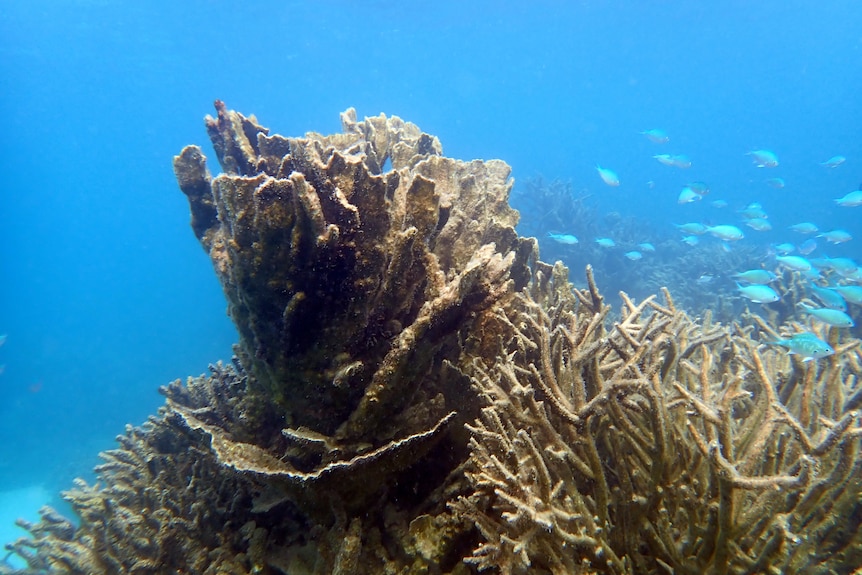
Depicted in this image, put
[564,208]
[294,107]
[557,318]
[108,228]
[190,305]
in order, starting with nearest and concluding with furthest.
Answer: [557,318] < [564,208] < [190,305] < [294,107] < [108,228]

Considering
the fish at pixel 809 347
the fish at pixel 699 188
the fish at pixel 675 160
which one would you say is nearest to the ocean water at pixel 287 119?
the fish at pixel 675 160

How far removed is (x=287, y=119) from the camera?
287ft

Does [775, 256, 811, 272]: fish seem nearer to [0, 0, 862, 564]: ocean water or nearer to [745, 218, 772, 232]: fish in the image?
[745, 218, 772, 232]: fish

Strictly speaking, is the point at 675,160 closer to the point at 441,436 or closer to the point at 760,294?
the point at 760,294

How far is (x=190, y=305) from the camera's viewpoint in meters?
47.4

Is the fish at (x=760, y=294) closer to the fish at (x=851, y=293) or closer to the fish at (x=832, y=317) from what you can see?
the fish at (x=851, y=293)

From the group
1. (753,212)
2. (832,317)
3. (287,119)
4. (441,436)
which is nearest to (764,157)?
(753,212)

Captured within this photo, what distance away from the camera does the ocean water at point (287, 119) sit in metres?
31.2

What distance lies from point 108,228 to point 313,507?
12988cm

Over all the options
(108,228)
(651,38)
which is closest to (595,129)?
(651,38)

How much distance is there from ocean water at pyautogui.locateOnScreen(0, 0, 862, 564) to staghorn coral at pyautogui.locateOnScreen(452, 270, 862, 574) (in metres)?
15.6

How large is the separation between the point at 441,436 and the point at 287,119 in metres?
96.7

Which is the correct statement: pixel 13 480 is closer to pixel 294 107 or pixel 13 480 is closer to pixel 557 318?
pixel 557 318

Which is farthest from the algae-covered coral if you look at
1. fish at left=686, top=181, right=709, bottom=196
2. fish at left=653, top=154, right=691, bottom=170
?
fish at left=653, top=154, right=691, bottom=170
